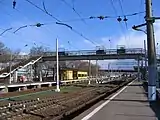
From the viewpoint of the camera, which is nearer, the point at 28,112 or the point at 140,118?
the point at 140,118

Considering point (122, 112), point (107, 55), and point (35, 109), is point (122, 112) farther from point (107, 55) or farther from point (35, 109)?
point (107, 55)

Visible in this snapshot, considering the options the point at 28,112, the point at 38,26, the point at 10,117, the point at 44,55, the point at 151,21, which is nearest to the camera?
the point at 10,117

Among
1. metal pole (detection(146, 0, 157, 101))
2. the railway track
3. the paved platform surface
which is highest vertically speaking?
metal pole (detection(146, 0, 157, 101))

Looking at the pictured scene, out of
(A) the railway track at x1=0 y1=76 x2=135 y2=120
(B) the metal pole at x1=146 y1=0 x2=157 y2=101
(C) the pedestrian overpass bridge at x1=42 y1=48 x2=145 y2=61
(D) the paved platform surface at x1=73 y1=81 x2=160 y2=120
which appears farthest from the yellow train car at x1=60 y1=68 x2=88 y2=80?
(D) the paved platform surface at x1=73 y1=81 x2=160 y2=120

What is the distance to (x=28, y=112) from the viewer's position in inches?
712

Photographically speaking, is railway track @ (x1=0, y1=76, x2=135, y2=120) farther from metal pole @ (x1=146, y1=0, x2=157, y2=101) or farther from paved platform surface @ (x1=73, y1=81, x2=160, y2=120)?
metal pole @ (x1=146, y1=0, x2=157, y2=101)

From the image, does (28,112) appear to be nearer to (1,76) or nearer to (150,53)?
(150,53)

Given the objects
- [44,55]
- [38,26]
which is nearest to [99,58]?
[44,55]

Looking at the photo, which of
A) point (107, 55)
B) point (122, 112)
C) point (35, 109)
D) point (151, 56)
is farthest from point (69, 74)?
point (122, 112)

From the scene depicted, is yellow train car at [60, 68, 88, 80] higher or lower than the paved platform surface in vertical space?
higher

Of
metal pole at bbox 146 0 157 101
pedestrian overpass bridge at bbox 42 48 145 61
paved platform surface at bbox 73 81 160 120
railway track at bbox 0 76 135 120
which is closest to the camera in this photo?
paved platform surface at bbox 73 81 160 120

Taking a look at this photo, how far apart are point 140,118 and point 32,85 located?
43.7m

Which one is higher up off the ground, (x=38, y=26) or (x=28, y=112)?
(x=38, y=26)

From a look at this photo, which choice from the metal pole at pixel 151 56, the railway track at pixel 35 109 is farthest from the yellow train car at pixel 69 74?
the metal pole at pixel 151 56
